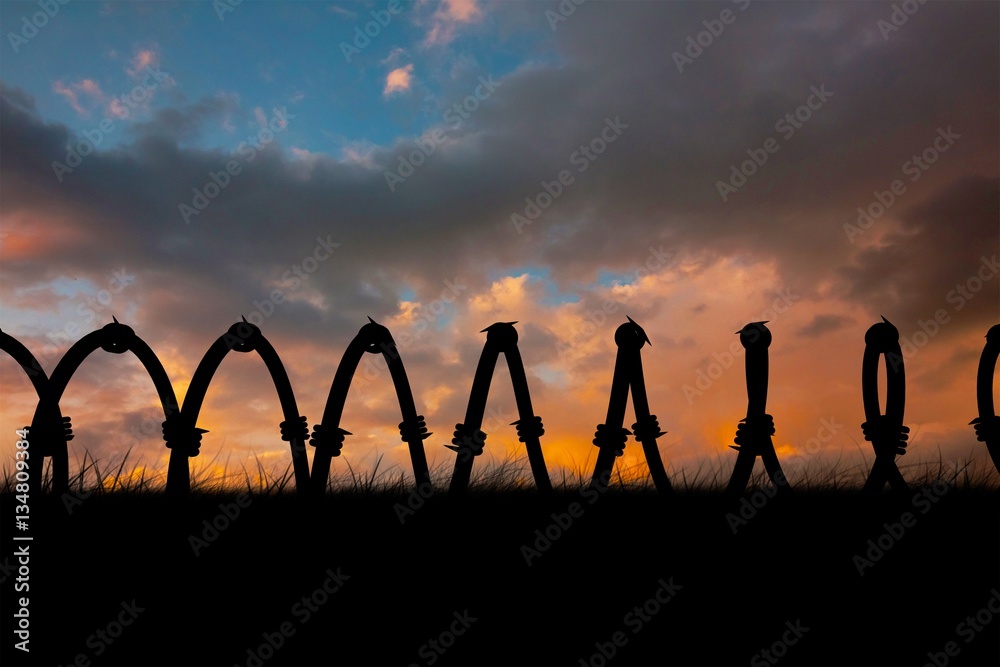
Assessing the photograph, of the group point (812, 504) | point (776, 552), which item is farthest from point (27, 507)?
point (812, 504)

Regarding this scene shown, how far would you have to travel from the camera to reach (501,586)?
4301 millimetres

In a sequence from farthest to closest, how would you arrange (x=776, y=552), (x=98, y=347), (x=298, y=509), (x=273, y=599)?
(x=98, y=347) < (x=298, y=509) < (x=776, y=552) < (x=273, y=599)

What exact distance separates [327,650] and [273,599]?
46 centimetres

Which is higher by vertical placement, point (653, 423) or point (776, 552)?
point (653, 423)

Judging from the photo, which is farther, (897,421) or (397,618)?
(897,421)

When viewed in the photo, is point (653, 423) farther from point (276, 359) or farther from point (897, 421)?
point (276, 359)

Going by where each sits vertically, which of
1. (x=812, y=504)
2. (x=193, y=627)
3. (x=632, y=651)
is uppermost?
(x=812, y=504)

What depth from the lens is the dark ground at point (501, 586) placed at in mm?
3941

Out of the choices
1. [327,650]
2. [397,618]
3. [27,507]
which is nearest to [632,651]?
[397,618]

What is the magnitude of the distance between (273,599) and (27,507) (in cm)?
197

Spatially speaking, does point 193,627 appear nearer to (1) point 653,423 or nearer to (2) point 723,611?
(2) point 723,611

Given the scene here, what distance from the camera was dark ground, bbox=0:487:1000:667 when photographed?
3941 mm

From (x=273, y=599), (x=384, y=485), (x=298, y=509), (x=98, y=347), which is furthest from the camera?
(x=384, y=485)

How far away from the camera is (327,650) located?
3904 millimetres
